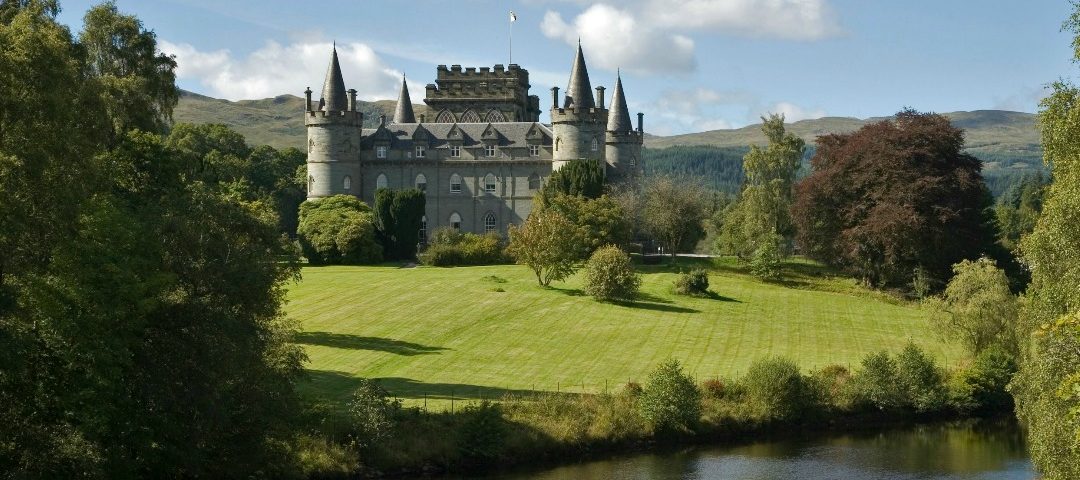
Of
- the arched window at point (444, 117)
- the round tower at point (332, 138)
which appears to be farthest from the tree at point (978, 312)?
the arched window at point (444, 117)

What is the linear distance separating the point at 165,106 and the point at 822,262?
39.1 metres

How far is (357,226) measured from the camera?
67.9 metres

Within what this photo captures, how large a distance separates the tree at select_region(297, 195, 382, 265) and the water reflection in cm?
3682

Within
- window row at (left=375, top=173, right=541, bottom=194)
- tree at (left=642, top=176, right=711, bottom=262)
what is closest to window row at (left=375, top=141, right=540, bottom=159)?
window row at (left=375, top=173, right=541, bottom=194)

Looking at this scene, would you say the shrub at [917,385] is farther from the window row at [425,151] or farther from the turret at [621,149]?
the window row at [425,151]

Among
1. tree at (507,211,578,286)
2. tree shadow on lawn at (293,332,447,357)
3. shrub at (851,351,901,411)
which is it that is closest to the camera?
shrub at (851,351,901,411)

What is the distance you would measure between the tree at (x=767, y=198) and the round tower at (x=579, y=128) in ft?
31.2

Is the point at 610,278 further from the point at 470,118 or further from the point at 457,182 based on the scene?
the point at 470,118

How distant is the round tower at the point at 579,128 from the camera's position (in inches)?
2896

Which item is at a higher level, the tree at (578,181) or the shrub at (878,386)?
the tree at (578,181)

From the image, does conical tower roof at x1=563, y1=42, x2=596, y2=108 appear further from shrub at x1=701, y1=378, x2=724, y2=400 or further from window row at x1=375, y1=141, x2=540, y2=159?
shrub at x1=701, y1=378, x2=724, y2=400

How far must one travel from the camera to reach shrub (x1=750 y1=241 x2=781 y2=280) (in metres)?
62.0

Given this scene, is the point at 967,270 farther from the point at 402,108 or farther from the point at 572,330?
the point at 402,108

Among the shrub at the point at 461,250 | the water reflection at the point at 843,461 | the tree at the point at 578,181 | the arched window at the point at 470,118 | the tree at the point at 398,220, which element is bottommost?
the water reflection at the point at 843,461
